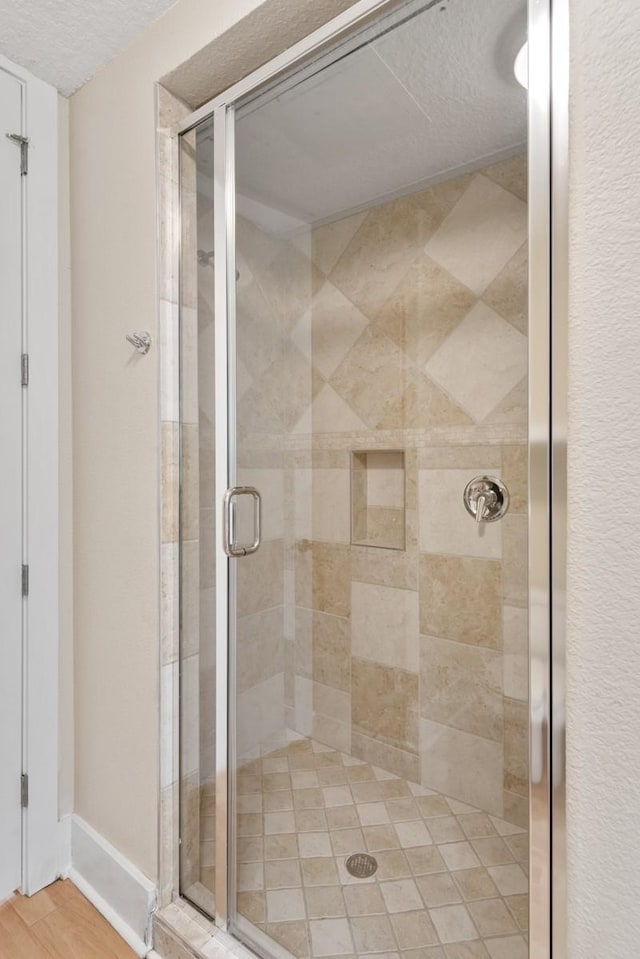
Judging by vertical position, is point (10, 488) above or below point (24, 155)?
below

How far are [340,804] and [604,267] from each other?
1.67 m

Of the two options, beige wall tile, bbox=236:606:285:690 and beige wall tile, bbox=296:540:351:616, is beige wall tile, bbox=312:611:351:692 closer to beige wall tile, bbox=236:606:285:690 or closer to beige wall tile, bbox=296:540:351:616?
beige wall tile, bbox=296:540:351:616

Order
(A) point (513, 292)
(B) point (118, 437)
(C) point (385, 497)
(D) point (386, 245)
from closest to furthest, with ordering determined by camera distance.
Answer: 1. (A) point (513, 292)
2. (B) point (118, 437)
3. (D) point (386, 245)
4. (C) point (385, 497)

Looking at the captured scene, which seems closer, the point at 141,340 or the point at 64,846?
the point at 141,340

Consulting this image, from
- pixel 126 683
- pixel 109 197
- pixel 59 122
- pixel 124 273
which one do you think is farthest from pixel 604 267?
pixel 59 122

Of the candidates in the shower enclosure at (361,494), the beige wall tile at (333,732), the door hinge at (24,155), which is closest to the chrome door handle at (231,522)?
the shower enclosure at (361,494)

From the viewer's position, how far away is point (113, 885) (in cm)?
133

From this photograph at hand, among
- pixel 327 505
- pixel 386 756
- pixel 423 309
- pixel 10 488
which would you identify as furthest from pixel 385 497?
pixel 10 488

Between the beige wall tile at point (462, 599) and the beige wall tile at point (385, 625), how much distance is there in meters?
0.06

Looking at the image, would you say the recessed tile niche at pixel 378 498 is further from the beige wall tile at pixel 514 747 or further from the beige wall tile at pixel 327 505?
the beige wall tile at pixel 514 747

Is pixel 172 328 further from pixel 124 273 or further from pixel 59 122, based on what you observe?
pixel 59 122

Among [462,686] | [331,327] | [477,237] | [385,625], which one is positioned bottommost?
[462,686]

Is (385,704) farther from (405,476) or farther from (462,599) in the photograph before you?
(405,476)

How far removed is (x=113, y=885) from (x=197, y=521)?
98cm
